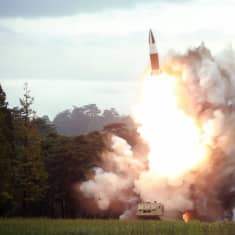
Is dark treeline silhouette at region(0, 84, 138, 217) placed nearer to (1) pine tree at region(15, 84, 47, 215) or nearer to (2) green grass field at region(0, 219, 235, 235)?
(1) pine tree at region(15, 84, 47, 215)

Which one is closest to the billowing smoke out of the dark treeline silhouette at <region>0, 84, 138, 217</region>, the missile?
the missile

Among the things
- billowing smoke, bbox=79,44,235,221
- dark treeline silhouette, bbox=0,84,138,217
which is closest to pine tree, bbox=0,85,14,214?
dark treeline silhouette, bbox=0,84,138,217

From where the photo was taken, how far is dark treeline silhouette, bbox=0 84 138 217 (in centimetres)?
6638

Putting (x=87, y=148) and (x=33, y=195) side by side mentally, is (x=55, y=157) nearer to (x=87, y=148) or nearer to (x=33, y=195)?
(x=87, y=148)

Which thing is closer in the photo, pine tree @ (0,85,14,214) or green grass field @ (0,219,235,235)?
green grass field @ (0,219,235,235)

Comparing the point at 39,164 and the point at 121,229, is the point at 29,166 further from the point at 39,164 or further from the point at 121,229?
the point at 121,229

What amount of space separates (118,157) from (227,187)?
10.1 metres

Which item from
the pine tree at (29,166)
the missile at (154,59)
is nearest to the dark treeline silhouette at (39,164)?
the pine tree at (29,166)

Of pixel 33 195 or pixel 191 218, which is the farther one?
pixel 33 195

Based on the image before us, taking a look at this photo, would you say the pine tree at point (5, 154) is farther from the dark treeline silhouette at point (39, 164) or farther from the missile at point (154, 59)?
the missile at point (154, 59)

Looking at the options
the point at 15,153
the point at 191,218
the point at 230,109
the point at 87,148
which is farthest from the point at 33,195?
the point at 230,109

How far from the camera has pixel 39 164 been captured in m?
70.0

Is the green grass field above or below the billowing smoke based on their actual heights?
below

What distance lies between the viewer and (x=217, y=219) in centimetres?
6297
